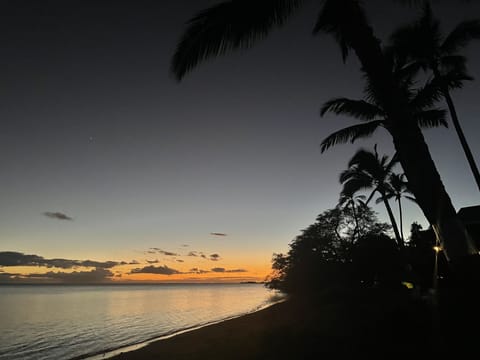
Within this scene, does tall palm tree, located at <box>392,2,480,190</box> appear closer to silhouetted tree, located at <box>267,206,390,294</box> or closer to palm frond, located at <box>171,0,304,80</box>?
palm frond, located at <box>171,0,304,80</box>

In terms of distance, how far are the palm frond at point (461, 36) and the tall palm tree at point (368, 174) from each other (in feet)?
37.2

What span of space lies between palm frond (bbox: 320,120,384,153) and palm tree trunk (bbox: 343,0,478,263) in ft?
18.6

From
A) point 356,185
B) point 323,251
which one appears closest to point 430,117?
point 356,185

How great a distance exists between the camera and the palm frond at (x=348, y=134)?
1038cm

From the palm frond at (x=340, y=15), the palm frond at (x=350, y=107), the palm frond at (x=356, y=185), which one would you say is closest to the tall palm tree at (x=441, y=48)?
the palm frond at (x=350, y=107)

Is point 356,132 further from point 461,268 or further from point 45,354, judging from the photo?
point 45,354

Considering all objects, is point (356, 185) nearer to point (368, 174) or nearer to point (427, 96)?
point (368, 174)

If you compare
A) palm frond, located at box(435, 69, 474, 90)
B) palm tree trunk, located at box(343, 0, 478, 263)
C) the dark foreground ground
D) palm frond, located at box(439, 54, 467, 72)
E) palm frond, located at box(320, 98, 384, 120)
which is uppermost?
palm frond, located at box(439, 54, 467, 72)

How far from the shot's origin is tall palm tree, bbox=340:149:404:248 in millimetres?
25547

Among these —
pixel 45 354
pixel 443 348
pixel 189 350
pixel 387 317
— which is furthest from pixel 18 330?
pixel 443 348

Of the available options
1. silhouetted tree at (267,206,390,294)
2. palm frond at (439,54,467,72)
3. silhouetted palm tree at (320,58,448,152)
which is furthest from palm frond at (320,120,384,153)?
silhouetted tree at (267,206,390,294)

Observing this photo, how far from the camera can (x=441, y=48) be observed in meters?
14.5

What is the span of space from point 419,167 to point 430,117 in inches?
350

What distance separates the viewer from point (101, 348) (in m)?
17.4
